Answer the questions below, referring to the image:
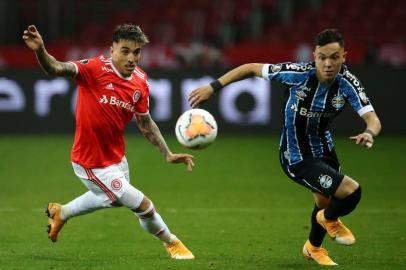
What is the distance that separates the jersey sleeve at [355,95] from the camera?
25.7ft

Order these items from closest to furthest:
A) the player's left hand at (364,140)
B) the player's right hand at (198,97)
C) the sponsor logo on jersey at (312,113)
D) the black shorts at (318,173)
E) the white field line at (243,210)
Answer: the player's left hand at (364,140), the player's right hand at (198,97), the black shorts at (318,173), the sponsor logo on jersey at (312,113), the white field line at (243,210)

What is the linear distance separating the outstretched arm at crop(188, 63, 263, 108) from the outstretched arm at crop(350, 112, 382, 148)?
1060mm

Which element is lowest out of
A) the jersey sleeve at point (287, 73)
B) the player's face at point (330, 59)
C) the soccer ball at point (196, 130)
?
the soccer ball at point (196, 130)

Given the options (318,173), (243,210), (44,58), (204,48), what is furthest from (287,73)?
(204,48)

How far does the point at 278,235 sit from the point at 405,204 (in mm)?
3038

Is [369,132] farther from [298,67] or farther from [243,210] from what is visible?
[243,210]

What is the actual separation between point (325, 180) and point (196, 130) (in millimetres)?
1242

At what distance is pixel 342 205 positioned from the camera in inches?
311

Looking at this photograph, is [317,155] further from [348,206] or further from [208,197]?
[208,197]

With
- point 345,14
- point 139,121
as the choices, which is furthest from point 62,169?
point 345,14

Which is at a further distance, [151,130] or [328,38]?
[151,130]

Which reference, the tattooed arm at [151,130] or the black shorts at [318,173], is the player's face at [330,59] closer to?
the black shorts at [318,173]

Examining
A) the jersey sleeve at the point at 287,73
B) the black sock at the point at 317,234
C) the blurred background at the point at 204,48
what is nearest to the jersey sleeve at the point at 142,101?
the jersey sleeve at the point at 287,73

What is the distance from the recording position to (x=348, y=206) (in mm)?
7875
